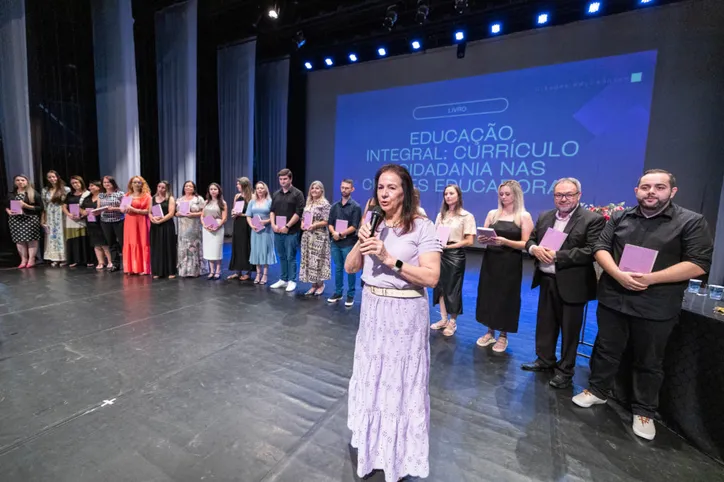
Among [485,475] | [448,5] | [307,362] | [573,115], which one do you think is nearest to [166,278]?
[307,362]

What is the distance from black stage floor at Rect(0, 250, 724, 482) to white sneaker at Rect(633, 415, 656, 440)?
45 millimetres

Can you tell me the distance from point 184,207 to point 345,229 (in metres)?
2.58

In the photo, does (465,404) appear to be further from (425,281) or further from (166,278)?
(166,278)

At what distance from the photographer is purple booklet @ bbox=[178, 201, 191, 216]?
484cm

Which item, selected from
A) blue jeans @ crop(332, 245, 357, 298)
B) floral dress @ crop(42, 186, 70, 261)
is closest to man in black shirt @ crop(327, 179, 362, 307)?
blue jeans @ crop(332, 245, 357, 298)

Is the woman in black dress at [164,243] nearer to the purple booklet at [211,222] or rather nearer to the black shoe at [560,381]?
the purple booklet at [211,222]

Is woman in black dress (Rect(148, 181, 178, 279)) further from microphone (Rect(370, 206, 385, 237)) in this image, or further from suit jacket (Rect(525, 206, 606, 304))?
suit jacket (Rect(525, 206, 606, 304))

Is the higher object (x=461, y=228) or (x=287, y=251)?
(x=461, y=228)

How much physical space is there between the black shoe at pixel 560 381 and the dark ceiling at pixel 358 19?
6364 millimetres

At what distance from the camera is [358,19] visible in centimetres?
691

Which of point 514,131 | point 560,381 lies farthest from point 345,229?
point 514,131

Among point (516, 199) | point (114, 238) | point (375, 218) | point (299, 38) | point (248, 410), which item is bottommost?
point (248, 410)

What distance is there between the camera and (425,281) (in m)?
1.32

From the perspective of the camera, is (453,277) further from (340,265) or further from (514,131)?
(514,131)
